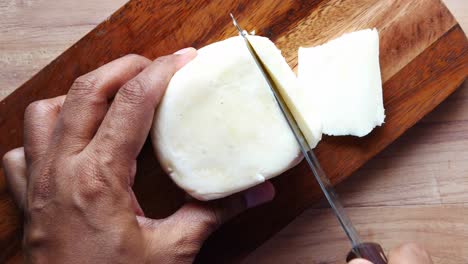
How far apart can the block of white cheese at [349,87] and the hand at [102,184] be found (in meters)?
0.30

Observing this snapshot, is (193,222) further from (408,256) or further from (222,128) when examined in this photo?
(408,256)

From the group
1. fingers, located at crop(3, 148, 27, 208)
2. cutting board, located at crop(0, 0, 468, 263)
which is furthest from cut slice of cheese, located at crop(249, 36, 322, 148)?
fingers, located at crop(3, 148, 27, 208)

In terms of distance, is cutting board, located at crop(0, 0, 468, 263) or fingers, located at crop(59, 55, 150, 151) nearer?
fingers, located at crop(59, 55, 150, 151)

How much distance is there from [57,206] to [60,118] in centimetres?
21

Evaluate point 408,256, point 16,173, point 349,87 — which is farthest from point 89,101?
point 408,256

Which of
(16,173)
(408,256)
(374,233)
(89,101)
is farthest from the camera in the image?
(374,233)

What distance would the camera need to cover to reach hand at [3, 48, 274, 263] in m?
1.03

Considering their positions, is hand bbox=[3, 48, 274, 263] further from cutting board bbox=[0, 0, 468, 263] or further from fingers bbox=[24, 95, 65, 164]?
cutting board bbox=[0, 0, 468, 263]

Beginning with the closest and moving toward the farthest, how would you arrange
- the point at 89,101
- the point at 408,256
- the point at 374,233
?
1. the point at 408,256
2. the point at 89,101
3. the point at 374,233

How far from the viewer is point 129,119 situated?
1066mm

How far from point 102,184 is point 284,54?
61 centimetres

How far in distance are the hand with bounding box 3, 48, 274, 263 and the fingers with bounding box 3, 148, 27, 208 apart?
57mm

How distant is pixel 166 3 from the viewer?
4.29 ft

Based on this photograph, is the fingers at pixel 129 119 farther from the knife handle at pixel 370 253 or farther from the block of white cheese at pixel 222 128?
the knife handle at pixel 370 253
